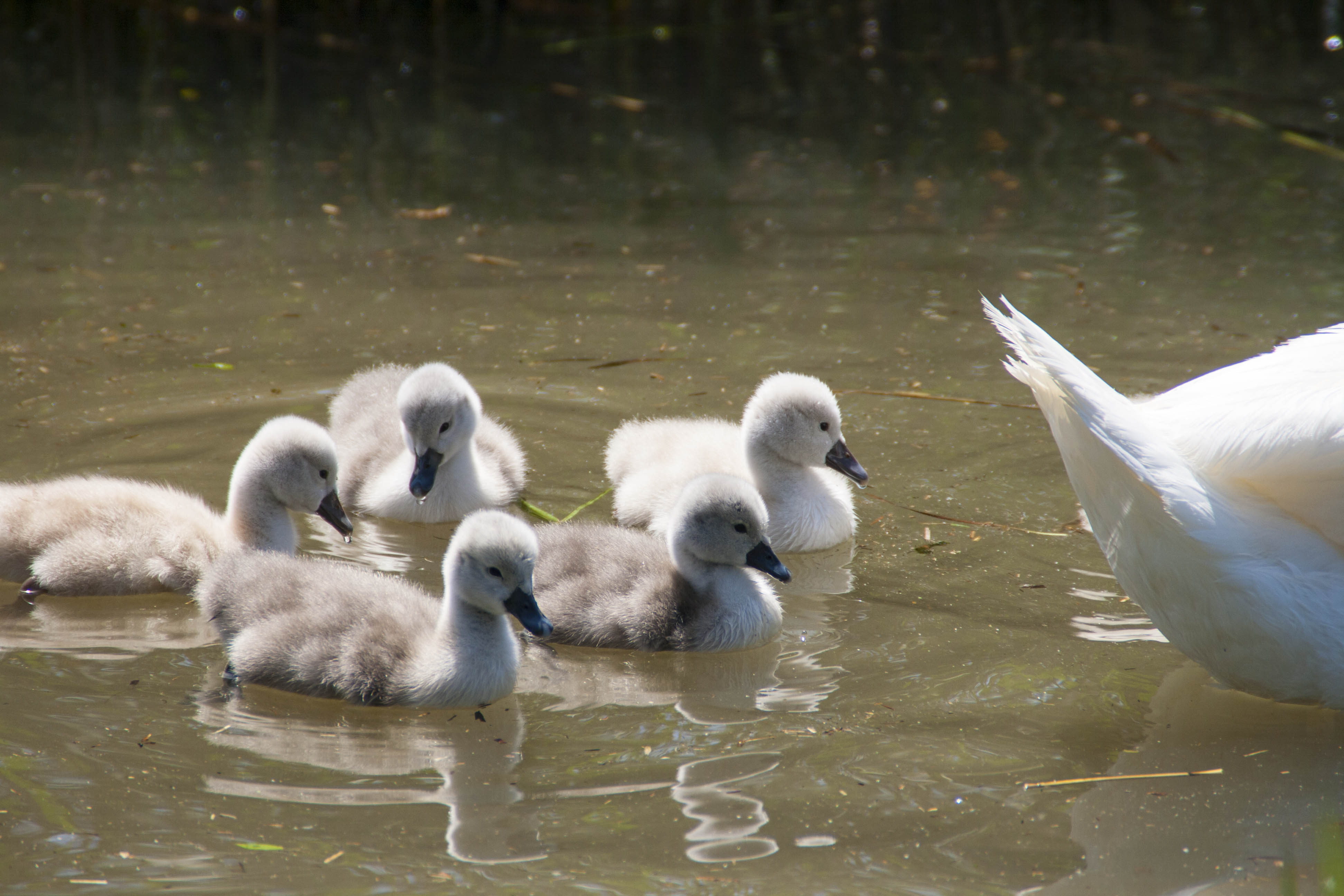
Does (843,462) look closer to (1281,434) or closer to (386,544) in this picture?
(386,544)

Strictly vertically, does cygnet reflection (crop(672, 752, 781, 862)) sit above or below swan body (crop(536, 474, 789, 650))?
below

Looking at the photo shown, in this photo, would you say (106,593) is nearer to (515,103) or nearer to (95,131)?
(95,131)

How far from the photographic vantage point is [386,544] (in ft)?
14.6

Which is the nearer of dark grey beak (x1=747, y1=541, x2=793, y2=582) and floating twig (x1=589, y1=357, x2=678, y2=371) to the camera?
dark grey beak (x1=747, y1=541, x2=793, y2=582)

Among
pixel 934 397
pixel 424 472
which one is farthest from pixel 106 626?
pixel 934 397

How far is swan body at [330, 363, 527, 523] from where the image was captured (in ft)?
14.5

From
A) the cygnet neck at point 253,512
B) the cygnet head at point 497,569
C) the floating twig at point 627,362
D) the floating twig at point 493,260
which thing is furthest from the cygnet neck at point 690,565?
the floating twig at point 493,260

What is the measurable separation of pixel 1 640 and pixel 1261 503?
115 inches

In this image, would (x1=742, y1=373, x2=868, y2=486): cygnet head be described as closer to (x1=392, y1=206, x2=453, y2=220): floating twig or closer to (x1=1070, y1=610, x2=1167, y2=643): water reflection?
(x1=1070, y1=610, x2=1167, y2=643): water reflection

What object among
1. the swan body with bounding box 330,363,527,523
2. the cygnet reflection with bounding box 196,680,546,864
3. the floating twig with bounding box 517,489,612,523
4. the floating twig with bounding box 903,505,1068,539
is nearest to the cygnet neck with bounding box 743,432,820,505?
the floating twig with bounding box 903,505,1068,539

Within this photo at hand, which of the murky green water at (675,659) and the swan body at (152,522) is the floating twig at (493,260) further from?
the swan body at (152,522)

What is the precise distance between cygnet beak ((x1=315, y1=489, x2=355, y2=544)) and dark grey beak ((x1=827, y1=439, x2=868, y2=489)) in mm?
1457

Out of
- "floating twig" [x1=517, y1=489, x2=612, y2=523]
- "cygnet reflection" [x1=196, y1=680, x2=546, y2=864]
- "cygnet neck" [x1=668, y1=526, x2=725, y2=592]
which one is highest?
"cygnet neck" [x1=668, y1=526, x2=725, y2=592]

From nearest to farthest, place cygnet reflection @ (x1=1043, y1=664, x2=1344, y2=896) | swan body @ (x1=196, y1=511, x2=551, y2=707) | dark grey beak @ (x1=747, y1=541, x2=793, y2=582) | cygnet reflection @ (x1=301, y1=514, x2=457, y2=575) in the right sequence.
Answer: cygnet reflection @ (x1=1043, y1=664, x2=1344, y2=896)
swan body @ (x1=196, y1=511, x2=551, y2=707)
dark grey beak @ (x1=747, y1=541, x2=793, y2=582)
cygnet reflection @ (x1=301, y1=514, x2=457, y2=575)
